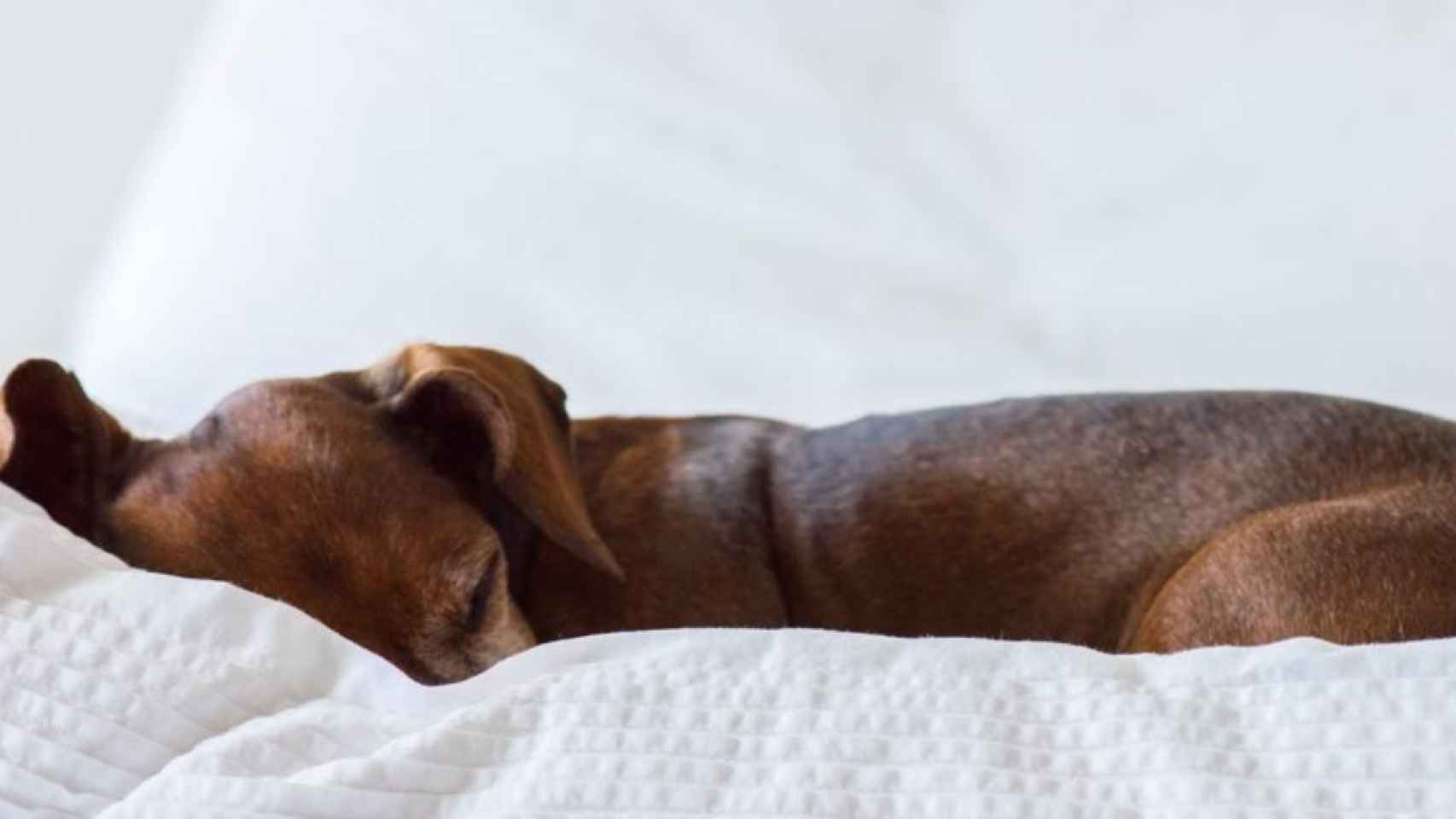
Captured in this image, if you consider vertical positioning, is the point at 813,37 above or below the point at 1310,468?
above

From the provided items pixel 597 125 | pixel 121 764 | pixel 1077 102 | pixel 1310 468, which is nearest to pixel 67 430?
pixel 121 764

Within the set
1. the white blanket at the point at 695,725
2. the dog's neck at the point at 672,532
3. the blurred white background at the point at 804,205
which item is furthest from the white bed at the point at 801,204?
the white blanket at the point at 695,725

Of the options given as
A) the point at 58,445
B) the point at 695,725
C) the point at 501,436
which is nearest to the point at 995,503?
the point at 501,436

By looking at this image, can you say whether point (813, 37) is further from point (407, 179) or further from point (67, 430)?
point (67, 430)

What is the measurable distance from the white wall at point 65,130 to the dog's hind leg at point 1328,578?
2.13 m

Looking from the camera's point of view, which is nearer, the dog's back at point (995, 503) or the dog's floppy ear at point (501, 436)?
the dog's floppy ear at point (501, 436)

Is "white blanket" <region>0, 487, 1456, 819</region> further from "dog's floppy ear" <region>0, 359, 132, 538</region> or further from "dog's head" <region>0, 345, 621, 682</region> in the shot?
"dog's floppy ear" <region>0, 359, 132, 538</region>

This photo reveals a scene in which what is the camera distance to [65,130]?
342cm

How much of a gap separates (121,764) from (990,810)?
2.15 ft

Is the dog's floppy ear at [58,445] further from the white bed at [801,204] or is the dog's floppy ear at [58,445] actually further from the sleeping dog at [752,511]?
the white bed at [801,204]

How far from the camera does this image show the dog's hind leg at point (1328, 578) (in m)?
1.83

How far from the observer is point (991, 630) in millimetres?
2219

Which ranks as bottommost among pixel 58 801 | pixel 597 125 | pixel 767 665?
pixel 58 801

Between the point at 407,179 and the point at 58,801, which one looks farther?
the point at 407,179
